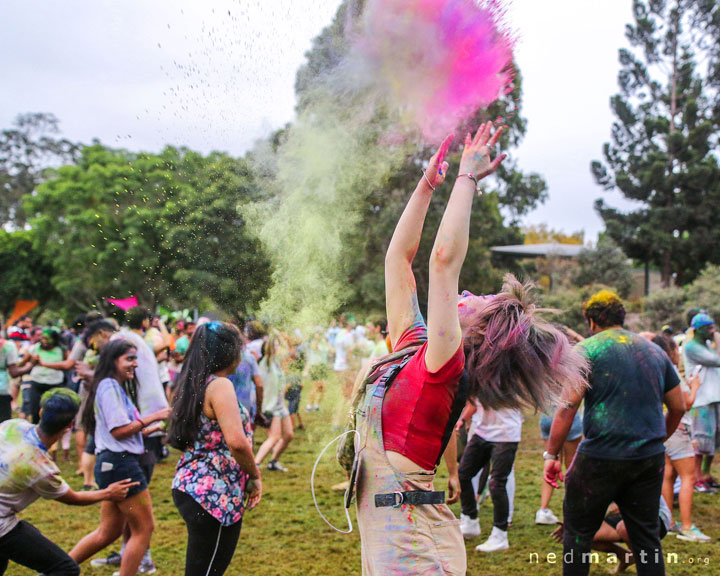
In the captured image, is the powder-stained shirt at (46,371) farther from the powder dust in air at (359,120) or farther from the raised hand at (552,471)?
the raised hand at (552,471)

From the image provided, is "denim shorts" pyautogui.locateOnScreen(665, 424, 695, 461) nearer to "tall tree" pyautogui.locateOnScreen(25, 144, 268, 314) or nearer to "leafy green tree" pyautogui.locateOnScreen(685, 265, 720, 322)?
"tall tree" pyautogui.locateOnScreen(25, 144, 268, 314)

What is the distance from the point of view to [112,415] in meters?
4.54

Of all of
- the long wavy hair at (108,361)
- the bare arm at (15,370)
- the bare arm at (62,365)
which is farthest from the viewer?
the bare arm at (62,365)

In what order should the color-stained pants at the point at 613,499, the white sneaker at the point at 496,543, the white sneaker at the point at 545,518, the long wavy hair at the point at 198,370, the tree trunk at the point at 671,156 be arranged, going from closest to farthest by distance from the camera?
the long wavy hair at the point at 198,370
the color-stained pants at the point at 613,499
the white sneaker at the point at 496,543
the white sneaker at the point at 545,518
the tree trunk at the point at 671,156

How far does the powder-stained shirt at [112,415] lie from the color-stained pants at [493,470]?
3.15m

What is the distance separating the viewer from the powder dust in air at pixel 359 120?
2.47 metres

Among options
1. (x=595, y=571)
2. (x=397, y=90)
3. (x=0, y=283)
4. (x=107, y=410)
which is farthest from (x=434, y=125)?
(x=0, y=283)

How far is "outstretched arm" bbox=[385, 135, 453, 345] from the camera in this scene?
2492mm

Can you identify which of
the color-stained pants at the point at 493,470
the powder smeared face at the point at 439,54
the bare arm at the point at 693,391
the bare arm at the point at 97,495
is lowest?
the color-stained pants at the point at 493,470

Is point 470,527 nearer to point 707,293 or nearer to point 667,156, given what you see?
point 707,293

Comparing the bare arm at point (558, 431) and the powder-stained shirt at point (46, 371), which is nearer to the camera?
the bare arm at point (558, 431)

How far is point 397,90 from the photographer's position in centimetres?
288

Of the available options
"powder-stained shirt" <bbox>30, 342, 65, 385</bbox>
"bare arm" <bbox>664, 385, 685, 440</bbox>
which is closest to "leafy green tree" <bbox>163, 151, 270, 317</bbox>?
"bare arm" <bbox>664, 385, 685, 440</bbox>

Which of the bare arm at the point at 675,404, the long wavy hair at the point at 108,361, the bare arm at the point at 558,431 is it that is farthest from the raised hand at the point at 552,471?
the long wavy hair at the point at 108,361
